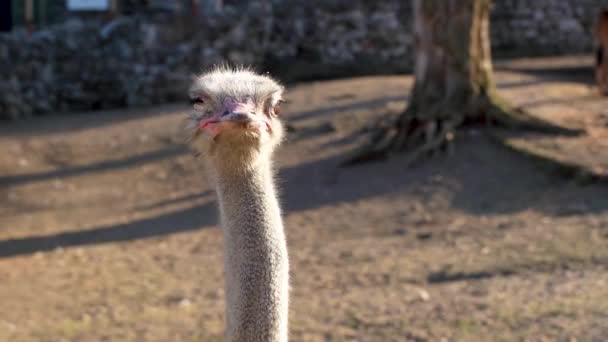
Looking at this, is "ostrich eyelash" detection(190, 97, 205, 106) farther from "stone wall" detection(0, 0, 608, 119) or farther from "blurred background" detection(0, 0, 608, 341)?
"stone wall" detection(0, 0, 608, 119)

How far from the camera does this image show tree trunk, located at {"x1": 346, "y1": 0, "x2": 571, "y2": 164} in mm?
9367

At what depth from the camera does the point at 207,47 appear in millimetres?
15320

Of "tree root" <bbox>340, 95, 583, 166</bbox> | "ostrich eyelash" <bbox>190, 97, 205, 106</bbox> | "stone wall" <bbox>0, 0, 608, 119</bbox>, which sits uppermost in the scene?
"ostrich eyelash" <bbox>190, 97, 205, 106</bbox>

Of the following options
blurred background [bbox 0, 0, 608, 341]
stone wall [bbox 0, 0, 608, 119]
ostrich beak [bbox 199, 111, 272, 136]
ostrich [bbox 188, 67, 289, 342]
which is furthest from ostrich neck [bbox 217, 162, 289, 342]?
stone wall [bbox 0, 0, 608, 119]

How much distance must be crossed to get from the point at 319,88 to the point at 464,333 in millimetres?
8851

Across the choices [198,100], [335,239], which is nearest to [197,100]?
[198,100]

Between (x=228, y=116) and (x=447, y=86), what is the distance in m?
7.39

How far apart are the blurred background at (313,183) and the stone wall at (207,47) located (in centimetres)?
3

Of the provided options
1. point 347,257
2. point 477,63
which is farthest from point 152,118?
point 347,257

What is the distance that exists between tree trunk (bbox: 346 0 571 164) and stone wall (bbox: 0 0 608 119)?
5.51m

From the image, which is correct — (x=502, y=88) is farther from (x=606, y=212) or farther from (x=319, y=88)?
(x=606, y=212)

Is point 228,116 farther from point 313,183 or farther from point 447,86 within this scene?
point 447,86

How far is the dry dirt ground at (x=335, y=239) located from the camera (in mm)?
5574

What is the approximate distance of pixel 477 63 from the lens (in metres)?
9.52
